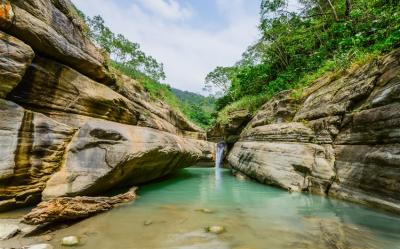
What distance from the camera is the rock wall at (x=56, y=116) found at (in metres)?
4.91

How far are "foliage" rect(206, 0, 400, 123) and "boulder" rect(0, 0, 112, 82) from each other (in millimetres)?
9176

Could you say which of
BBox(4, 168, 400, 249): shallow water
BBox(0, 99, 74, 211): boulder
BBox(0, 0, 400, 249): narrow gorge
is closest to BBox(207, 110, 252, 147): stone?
BBox(0, 0, 400, 249): narrow gorge

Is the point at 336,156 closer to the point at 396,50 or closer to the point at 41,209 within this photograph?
the point at 396,50

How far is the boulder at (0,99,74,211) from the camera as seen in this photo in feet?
15.4

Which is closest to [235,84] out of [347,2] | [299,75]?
[299,75]

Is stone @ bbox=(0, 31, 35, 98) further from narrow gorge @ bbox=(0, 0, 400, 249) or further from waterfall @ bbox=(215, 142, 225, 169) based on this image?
waterfall @ bbox=(215, 142, 225, 169)

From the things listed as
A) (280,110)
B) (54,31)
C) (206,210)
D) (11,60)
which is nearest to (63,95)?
(54,31)

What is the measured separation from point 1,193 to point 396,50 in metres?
10.1

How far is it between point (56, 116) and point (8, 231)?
3.40 metres

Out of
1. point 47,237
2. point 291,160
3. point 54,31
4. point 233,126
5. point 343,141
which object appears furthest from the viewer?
point 233,126

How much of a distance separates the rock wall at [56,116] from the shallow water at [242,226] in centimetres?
129

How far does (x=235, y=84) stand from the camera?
24.1 m

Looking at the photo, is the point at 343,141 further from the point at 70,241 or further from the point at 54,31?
the point at 54,31

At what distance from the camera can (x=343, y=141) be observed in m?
7.12
